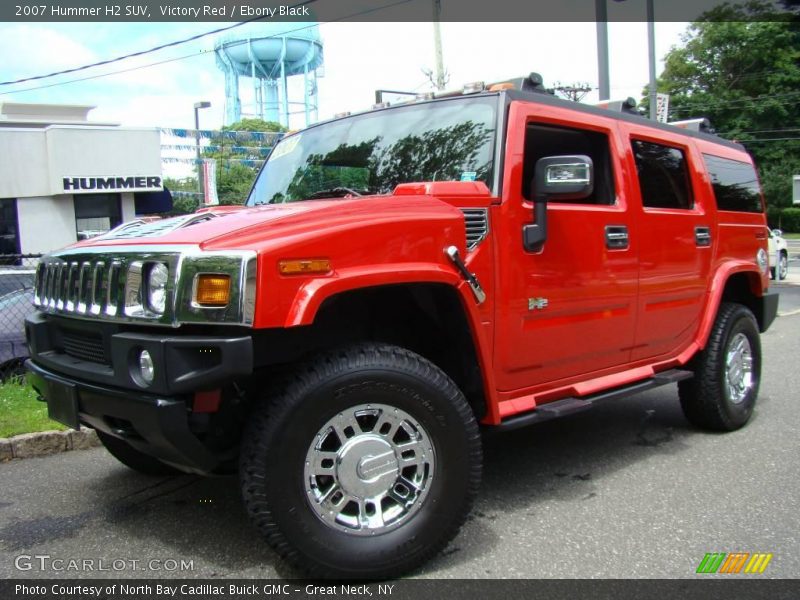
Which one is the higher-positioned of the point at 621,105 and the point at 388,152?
the point at 621,105

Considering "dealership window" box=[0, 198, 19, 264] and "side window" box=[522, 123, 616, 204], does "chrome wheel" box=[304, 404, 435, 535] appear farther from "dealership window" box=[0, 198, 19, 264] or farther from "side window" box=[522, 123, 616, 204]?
"dealership window" box=[0, 198, 19, 264]

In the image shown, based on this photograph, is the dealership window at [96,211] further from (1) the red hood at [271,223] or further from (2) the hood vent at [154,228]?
(1) the red hood at [271,223]

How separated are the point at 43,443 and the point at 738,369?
488 centimetres

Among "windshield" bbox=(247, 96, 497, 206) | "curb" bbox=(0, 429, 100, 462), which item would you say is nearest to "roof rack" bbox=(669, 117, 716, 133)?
"windshield" bbox=(247, 96, 497, 206)

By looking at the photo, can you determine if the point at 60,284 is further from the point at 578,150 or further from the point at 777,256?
the point at 777,256

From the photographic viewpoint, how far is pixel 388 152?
3760 millimetres

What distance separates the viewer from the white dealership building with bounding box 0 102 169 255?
21203mm

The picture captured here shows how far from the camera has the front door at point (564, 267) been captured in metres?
3.34

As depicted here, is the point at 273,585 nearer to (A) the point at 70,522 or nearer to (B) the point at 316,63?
(A) the point at 70,522

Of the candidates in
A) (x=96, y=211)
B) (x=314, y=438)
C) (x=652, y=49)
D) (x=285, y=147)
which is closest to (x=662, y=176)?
(x=285, y=147)

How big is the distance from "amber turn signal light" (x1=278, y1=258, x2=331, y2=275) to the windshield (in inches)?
41.2

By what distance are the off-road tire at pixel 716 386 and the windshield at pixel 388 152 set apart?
7.89ft

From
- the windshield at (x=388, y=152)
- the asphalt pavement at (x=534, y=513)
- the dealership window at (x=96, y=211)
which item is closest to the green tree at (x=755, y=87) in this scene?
the dealership window at (x=96, y=211)

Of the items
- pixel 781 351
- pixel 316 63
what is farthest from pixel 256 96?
pixel 781 351
